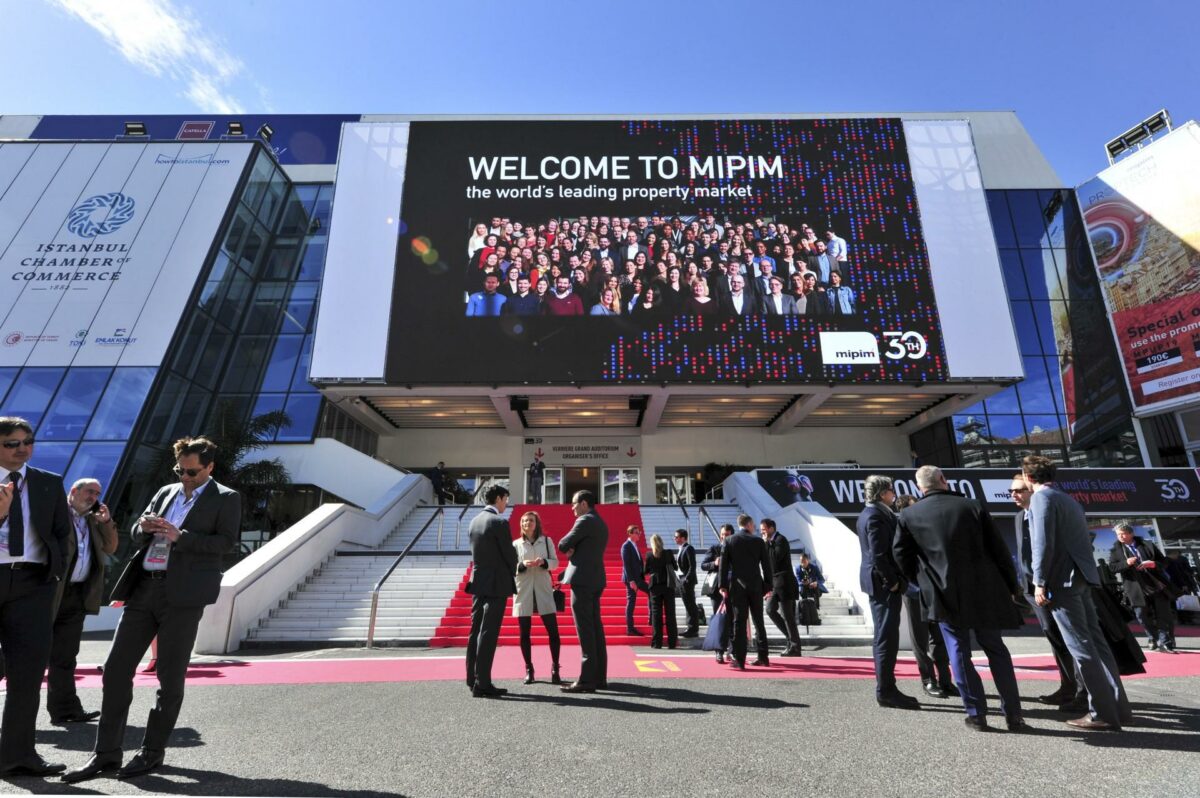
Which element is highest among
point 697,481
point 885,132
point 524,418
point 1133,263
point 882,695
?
point 885,132

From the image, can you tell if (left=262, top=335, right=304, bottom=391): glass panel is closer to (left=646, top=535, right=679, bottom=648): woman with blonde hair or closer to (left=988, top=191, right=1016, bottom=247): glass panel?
(left=646, top=535, right=679, bottom=648): woman with blonde hair

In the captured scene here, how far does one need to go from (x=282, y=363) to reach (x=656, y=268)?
45.6 ft

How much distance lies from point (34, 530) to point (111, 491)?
1569 centimetres

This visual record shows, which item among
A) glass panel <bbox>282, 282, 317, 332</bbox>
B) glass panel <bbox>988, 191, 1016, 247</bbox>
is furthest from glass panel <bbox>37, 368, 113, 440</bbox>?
glass panel <bbox>988, 191, 1016, 247</bbox>

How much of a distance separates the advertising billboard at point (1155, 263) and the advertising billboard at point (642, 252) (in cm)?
771

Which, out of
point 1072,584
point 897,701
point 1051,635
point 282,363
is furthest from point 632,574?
point 282,363

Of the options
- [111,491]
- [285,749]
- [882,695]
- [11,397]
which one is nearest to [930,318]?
[882,695]

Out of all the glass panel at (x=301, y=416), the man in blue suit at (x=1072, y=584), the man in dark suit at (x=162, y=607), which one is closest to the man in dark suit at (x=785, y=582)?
the man in blue suit at (x=1072, y=584)

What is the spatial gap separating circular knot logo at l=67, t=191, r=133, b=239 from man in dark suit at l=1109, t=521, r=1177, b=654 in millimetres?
28539

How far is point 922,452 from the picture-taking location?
23.3 meters

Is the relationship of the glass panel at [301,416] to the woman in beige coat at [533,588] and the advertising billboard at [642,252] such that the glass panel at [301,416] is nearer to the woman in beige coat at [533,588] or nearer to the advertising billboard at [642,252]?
the advertising billboard at [642,252]

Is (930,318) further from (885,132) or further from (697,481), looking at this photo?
(697,481)

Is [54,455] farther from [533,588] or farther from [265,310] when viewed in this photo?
[533,588]

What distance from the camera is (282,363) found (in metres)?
21.3
